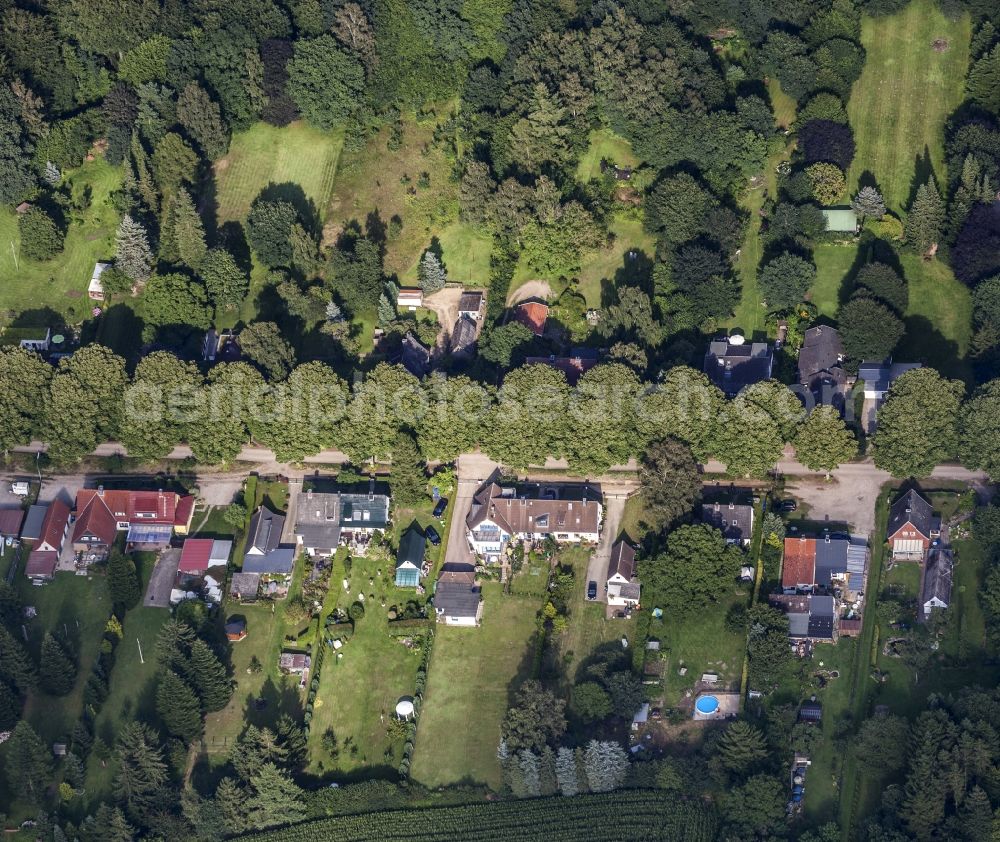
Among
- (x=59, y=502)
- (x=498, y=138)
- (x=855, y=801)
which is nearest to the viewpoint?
(x=855, y=801)

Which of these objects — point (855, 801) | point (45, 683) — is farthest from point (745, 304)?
point (45, 683)

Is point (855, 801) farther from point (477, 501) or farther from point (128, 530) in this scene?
point (128, 530)

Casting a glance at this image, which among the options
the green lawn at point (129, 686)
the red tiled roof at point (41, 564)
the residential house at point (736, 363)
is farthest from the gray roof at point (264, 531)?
the residential house at point (736, 363)

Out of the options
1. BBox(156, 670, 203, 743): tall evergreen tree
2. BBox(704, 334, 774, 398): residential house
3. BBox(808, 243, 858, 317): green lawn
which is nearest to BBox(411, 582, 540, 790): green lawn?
BBox(156, 670, 203, 743): tall evergreen tree

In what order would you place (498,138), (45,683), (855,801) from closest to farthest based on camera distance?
(855,801)
(45,683)
(498,138)

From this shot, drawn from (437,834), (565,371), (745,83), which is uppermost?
(745,83)

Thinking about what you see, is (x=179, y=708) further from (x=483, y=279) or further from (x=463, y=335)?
(x=483, y=279)

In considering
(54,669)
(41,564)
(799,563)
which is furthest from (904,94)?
(54,669)
